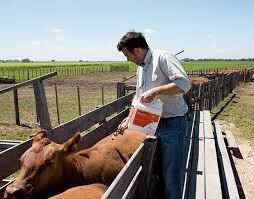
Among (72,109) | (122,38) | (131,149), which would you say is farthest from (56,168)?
(72,109)

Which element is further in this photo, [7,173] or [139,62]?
[139,62]

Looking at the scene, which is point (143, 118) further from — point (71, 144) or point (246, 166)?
point (246, 166)

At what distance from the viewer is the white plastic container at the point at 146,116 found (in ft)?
12.9

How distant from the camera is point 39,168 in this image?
3535mm

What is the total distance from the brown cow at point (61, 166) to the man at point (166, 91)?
1.86 feet

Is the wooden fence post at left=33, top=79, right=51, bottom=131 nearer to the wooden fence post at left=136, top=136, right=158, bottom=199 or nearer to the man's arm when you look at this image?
the man's arm

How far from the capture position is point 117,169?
424cm

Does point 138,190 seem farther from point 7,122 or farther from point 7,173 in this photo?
point 7,122

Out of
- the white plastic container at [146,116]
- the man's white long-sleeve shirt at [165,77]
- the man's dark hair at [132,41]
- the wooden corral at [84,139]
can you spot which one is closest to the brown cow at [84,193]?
the wooden corral at [84,139]

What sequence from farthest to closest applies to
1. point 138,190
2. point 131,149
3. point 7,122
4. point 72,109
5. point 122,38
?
1. point 72,109
2. point 7,122
3. point 131,149
4. point 122,38
5. point 138,190

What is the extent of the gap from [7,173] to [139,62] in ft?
5.62

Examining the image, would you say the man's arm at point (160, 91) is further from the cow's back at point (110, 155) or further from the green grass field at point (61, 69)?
the green grass field at point (61, 69)

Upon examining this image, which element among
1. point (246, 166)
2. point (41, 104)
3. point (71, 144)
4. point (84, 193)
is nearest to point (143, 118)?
point (71, 144)

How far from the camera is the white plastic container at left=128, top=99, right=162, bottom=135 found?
3934 millimetres
